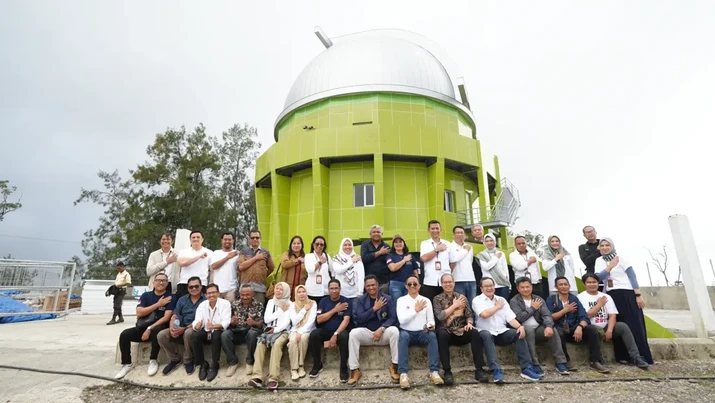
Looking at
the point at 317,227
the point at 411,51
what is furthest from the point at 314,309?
the point at 411,51

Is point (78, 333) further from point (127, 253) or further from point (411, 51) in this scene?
point (127, 253)

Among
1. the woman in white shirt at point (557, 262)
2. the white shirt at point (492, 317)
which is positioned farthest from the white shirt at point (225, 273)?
the woman in white shirt at point (557, 262)

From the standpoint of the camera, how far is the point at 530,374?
5145mm

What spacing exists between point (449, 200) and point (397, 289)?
11405 millimetres

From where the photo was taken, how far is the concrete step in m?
5.56

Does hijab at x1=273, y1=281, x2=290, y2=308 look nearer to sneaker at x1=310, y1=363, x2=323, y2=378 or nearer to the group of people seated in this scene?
the group of people seated

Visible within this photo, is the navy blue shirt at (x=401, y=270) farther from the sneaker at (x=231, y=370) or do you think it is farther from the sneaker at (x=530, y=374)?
the sneaker at (x=231, y=370)

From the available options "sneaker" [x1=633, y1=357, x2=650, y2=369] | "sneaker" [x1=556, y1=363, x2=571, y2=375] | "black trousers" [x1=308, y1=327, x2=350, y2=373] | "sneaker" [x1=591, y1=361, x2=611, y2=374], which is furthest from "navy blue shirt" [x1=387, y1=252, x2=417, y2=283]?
"sneaker" [x1=633, y1=357, x2=650, y2=369]

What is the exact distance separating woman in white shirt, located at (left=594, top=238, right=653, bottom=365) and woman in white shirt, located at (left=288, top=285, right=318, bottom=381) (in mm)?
4830

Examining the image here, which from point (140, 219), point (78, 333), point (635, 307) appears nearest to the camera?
point (635, 307)

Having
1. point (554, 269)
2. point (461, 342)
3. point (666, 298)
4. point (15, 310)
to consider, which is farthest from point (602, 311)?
point (666, 298)

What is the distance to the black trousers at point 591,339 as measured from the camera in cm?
559

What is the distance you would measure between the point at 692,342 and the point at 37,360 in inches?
449

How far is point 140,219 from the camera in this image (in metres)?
27.4
